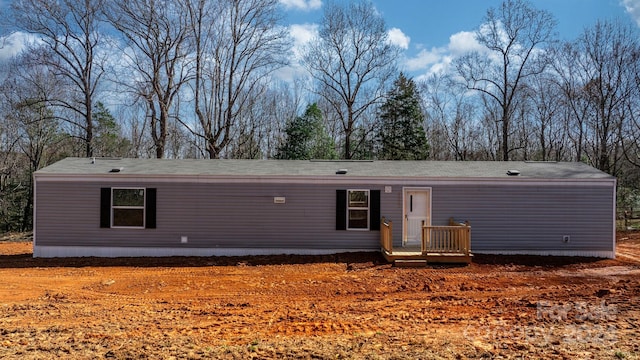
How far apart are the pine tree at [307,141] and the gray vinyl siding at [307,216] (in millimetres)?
14106

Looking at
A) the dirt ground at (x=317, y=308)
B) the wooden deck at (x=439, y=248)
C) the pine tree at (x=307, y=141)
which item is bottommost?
the dirt ground at (x=317, y=308)

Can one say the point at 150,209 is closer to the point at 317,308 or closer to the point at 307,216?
the point at 307,216

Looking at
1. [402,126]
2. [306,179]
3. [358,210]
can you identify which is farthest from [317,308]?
[402,126]

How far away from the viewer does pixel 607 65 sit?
23984 millimetres

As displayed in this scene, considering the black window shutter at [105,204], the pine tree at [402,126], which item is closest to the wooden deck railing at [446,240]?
the black window shutter at [105,204]

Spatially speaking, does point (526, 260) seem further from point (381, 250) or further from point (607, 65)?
point (607, 65)

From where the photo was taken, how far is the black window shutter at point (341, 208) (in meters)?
12.1

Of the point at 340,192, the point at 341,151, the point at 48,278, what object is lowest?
the point at 48,278

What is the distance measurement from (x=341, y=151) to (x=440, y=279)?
22138mm

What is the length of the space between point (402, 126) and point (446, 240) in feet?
60.1

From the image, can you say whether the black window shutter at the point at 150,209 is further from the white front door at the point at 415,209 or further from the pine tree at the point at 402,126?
the pine tree at the point at 402,126

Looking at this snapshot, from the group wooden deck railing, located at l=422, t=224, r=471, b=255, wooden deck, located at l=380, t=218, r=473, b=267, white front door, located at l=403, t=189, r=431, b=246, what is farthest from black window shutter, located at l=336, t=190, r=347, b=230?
wooden deck railing, located at l=422, t=224, r=471, b=255

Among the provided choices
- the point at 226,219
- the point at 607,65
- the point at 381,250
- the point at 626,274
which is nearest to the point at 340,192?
the point at 381,250

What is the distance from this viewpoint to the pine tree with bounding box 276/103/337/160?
1031 inches
